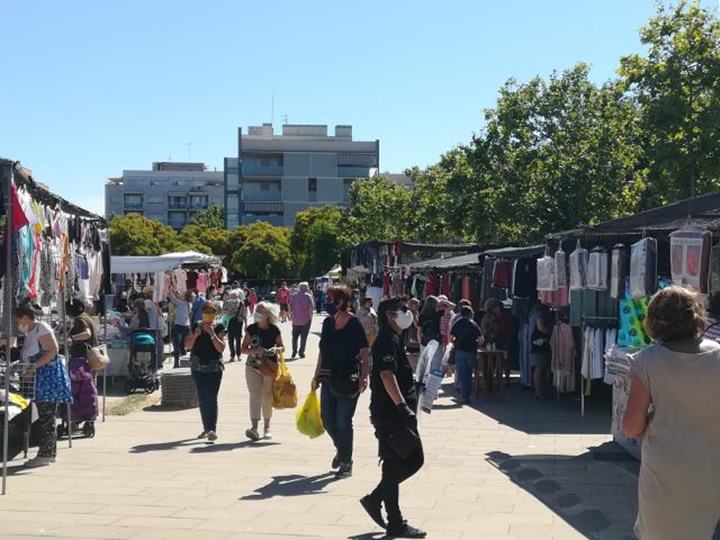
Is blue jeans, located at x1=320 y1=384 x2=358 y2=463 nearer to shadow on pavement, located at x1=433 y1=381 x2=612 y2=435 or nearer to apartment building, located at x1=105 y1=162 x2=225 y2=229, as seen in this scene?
shadow on pavement, located at x1=433 y1=381 x2=612 y2=435

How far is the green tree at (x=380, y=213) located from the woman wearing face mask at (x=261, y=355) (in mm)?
40906

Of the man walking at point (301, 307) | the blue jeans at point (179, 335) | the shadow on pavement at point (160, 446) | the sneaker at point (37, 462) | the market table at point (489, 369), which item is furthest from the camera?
the man walking at point (301, 307)

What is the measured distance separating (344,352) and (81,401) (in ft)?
13.1

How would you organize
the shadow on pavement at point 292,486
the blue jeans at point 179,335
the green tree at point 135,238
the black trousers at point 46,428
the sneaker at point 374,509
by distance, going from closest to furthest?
1. the sneaker at point 374,509
2. the shadow on pavement at point 292,486
3. the black trousers at point 46,428
4. the blue jeans at point 179,335
5. the green tree at point 135,238

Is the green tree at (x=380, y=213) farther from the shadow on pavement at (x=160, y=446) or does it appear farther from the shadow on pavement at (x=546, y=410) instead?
the shadow on pavement at (x=160, y=446)

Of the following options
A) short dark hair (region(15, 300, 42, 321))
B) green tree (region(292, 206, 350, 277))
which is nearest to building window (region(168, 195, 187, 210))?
green tree (region(292, 206, 350, 277))

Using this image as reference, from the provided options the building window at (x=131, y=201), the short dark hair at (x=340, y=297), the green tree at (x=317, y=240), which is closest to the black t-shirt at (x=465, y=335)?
the short dark hair at (x=340, y=297)

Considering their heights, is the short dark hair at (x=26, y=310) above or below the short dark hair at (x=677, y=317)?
below

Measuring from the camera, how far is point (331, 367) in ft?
31.0

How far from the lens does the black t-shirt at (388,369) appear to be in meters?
7.43

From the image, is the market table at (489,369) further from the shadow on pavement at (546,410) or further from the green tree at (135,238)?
the green tree at (135,238)

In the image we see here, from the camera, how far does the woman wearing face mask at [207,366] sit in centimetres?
1181

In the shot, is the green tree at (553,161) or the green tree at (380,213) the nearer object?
the green tree at (553,161)

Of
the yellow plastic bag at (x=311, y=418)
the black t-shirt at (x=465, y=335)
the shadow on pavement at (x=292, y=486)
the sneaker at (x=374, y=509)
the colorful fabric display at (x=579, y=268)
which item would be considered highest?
the colorful fabric display at (x=579, y=268)
